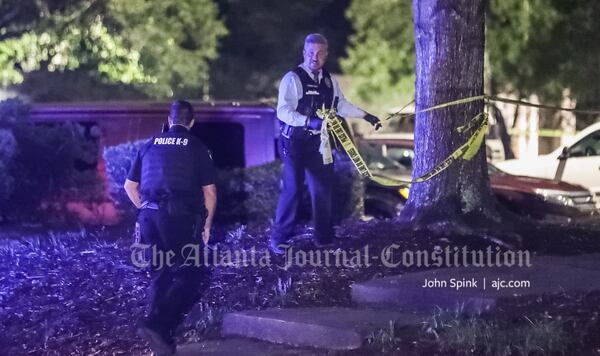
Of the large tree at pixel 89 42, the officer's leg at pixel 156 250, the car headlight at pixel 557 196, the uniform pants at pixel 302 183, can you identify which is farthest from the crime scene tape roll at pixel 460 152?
the large tree at pixel 89 42

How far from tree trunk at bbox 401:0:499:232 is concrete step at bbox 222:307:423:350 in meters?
1.89

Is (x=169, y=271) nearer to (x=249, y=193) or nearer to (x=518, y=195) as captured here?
(x=249, y=193)

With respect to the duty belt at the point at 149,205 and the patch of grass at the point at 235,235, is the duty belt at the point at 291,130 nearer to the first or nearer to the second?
the patch of grass at the point at 235,235

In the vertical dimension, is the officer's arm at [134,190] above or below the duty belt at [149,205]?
above

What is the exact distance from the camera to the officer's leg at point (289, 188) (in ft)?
24.7

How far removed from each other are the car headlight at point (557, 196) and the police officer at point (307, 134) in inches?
191

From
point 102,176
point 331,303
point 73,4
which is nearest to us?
point 331,303

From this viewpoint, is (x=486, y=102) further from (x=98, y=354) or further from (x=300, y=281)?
(x=98, y=354)

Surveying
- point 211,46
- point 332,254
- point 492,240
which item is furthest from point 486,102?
point 211,46

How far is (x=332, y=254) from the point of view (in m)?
7.64

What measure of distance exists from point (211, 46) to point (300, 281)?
56.3ft

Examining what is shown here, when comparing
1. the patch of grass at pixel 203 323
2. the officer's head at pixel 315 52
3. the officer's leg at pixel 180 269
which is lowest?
the patch of grass at pixel 203 323

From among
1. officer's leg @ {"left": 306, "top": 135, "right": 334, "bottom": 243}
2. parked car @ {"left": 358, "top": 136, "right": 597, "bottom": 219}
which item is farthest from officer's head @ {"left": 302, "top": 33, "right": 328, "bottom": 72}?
parked car @ {"left": 358, "top": 136, "right": 597, "bottom": 219}

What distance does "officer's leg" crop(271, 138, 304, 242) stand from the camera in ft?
24.7
